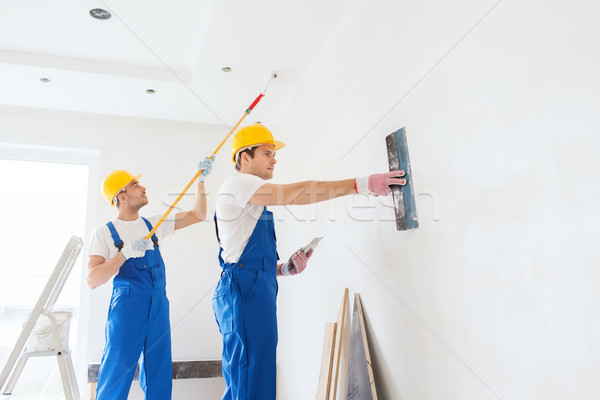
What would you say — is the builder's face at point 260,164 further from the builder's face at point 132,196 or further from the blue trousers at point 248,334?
the builder's face at point 132,196

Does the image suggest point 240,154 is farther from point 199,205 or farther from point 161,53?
point 161,53

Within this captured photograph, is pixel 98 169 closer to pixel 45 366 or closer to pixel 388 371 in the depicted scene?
pixel 45 366

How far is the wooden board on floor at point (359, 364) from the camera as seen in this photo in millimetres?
1754

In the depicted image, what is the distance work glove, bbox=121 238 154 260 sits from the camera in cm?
242

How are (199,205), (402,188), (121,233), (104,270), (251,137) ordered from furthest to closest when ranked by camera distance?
1. (199,205)
2. (121,233)
3. (104,270)
4. (251,137)
5. (402,188)

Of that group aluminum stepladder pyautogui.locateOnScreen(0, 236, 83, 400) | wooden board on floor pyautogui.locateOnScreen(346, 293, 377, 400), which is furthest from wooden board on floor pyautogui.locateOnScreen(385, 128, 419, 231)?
aluminum stepladder pyautogui.locateOnScreen(0, 236, 83, 400)

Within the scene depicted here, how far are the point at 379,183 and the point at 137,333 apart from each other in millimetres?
1613

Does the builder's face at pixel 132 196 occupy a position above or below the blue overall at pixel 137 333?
above

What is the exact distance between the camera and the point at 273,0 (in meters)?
2.21

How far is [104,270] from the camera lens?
2350mm

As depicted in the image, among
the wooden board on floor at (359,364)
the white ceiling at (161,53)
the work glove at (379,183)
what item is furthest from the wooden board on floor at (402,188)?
the white ceiling at (161,53)

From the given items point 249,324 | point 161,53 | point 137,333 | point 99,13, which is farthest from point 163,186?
point 249,324

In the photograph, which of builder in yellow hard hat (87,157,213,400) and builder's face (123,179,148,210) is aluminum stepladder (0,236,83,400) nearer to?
builder in yellow hard hat (87,157,213,400)

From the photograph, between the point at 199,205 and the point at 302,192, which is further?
the point at 199,205
